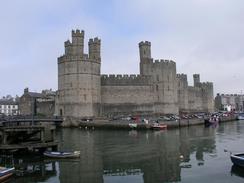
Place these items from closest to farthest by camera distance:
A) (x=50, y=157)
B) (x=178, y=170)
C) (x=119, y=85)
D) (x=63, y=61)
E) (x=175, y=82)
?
(x=178, y=170) < (x=50, y=157) < (x=63, y=61) < (x=119, y=85) < (x=175, y=82)

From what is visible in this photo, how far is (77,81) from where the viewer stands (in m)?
54.3

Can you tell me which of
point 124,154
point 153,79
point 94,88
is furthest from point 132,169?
point 153,79

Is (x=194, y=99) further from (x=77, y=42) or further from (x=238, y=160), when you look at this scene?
(x=238, y=160)

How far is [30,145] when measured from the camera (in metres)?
24.6

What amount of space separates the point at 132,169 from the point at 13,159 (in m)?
7.97

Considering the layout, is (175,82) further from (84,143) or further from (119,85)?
(84,143)

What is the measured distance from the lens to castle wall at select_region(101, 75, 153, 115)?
58969mm

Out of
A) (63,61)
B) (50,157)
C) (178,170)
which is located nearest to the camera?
(178,170)

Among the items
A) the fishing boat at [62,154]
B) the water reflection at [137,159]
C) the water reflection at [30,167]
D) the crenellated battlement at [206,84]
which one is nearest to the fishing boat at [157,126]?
the water reflection at [137,159]

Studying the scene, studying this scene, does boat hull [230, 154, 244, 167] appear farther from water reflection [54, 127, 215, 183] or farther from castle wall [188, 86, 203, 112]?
castle wall [188, 86, 203, 112]

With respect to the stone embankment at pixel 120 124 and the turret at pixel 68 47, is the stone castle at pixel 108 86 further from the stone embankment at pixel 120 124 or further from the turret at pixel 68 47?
the stone embankment at pixel 120 124

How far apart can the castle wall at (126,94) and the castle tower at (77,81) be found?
3085 mm

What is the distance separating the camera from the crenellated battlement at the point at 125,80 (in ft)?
194

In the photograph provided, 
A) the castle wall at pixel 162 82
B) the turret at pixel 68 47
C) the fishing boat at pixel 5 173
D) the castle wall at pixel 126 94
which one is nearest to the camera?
the fishing boat at pixel 5 173
